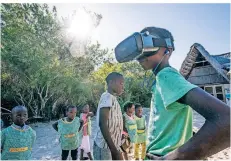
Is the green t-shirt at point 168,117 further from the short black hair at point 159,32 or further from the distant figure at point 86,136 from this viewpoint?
the distant figure at point 86,136

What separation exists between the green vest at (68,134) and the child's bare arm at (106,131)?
7.48 ft

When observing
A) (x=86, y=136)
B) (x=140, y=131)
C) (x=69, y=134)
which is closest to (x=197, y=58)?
(x=140, y=131)

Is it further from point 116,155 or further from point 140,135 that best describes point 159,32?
point 140,135

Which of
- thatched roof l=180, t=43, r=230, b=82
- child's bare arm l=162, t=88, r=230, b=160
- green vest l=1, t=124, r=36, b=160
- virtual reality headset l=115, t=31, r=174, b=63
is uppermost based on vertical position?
thatched roof l=180, t=43, r=230, b=82

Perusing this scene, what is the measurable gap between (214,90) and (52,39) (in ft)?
39.8

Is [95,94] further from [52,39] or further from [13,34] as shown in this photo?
[13,34]

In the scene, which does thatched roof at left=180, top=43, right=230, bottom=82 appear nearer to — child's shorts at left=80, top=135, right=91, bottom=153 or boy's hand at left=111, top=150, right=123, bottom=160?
child's shorts at left=80, top=135, right=91, bottom=153

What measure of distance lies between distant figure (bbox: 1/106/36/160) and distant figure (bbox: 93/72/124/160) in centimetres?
120

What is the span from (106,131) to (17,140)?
5.31ft

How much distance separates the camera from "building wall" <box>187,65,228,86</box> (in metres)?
15.2

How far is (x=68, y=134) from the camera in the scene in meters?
4.44

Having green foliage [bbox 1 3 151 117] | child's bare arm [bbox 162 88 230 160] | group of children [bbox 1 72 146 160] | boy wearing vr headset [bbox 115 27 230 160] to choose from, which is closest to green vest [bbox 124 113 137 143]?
group of children [bbox 1 72 146 160]

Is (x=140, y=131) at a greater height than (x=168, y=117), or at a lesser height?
lesser

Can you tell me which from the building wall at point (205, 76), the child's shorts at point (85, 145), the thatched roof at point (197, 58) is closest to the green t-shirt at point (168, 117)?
the child's shorts at point (85, 145)
